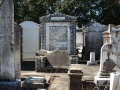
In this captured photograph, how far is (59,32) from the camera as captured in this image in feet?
41.5

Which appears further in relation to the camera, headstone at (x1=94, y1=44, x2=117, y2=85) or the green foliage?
the green foliage

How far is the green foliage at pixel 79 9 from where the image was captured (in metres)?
23.5

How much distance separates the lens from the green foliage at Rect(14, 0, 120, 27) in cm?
2350

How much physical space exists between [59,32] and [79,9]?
39.0 ft

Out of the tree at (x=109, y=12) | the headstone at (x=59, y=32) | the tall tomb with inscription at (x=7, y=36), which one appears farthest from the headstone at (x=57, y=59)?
the tree at (x=109, y=12)

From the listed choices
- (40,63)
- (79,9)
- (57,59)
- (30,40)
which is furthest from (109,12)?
(40,63)

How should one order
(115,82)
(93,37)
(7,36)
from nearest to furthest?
(115,82), (7,36), (93,37)

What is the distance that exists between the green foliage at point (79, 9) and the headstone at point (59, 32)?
36.4 feet

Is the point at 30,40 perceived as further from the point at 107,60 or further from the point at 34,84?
the point at 107,60

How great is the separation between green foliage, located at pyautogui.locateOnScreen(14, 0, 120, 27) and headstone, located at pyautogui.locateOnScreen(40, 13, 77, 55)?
11.1 metres

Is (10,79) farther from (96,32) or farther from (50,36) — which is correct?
(96,32)

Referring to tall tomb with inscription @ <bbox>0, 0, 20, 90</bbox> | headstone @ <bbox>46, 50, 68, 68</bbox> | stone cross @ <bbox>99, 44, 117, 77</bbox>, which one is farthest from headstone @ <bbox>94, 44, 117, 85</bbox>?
headstone @ <bbox>46, 50, 68, 68</bbox>

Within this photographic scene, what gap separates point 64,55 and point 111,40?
3.84 m

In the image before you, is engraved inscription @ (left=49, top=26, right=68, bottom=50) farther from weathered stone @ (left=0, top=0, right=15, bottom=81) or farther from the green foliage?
the green foliage
